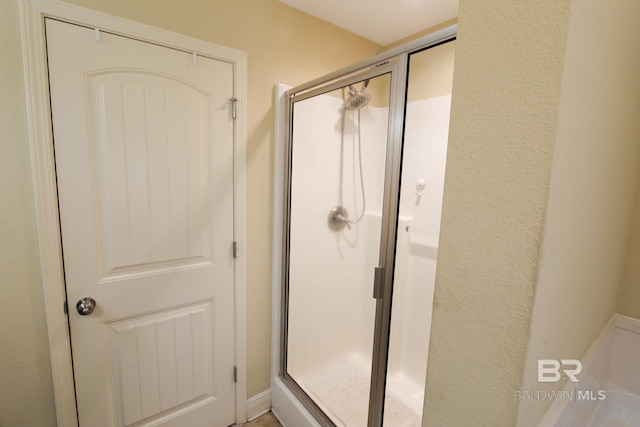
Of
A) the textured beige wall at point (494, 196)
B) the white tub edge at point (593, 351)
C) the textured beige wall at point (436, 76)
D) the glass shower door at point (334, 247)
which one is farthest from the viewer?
the glass shower door at point (334, 247)

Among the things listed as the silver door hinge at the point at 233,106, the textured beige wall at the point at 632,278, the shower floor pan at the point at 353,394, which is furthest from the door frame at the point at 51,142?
the textured beige wall at the point at 632,278

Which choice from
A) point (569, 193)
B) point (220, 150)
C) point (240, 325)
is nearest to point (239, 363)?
point (240, 325)

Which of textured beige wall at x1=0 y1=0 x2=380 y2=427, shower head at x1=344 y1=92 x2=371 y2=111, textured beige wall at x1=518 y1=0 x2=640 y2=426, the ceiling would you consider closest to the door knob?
textured beige wall at x1=0 y1=0 x2=380 y2=427

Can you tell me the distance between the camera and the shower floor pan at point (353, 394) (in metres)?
1.62

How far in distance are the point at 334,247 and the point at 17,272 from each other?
1.55m

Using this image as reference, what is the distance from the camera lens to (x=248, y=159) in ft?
5.08

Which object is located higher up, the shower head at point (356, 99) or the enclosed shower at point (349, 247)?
the shower head at point (356, 99)

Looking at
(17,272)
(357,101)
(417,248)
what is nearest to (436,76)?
(357,101)

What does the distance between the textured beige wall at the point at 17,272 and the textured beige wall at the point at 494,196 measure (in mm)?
1445

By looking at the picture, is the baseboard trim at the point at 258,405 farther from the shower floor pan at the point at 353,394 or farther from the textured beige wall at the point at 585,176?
the textured beige wall at the point at 585,176

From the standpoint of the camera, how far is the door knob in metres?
1.18

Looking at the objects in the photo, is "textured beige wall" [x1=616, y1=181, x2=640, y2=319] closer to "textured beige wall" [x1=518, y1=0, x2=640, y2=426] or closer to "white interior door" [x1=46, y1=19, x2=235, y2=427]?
"textured beige wall" [x1=518, y1=0, x2=640, y2=426]

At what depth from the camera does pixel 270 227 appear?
1.69 m

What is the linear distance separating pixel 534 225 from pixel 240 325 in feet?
5.12
